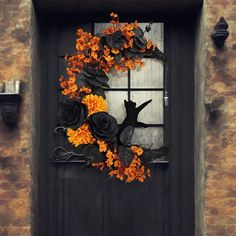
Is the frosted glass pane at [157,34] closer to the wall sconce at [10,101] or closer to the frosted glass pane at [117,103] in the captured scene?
the frosted glass pane at [117,103]

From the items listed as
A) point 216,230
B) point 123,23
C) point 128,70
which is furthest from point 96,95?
point 216,230

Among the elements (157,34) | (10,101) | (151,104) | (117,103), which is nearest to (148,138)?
(151,104)

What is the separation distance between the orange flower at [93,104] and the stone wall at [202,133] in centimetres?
56

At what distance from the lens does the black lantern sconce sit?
464 centimetres

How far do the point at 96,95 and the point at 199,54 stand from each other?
1113 millimetres

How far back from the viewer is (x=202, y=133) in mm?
4828

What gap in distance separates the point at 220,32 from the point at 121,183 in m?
1.82

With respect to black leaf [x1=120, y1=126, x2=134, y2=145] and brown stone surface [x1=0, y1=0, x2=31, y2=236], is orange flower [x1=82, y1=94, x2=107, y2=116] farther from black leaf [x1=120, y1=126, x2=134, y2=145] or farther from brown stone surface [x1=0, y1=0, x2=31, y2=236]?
brown stone surface [x1=0, y1=0, x2=31, y2=236]

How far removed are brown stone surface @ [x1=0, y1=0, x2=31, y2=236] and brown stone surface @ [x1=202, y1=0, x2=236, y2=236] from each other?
170cm

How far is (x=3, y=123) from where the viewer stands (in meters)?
4.84

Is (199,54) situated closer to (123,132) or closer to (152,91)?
(152,91)

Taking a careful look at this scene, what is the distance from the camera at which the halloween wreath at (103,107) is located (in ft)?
16.7

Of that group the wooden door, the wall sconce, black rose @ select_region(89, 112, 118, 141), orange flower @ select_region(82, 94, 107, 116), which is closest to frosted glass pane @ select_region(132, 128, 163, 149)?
the wooden door

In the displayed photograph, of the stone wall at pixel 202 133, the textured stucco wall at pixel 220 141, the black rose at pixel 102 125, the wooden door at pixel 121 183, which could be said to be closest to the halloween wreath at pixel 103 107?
the black rose at pixel 102 125
